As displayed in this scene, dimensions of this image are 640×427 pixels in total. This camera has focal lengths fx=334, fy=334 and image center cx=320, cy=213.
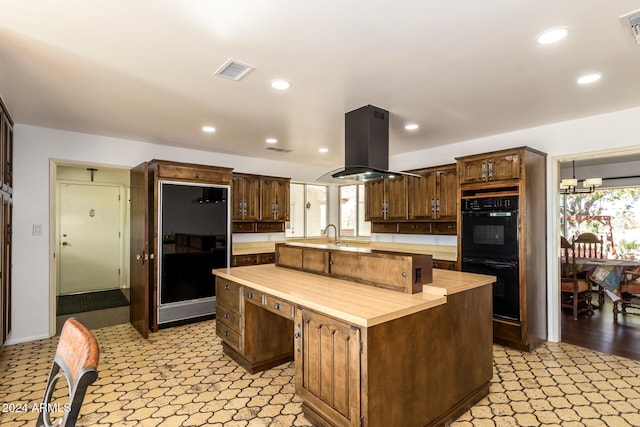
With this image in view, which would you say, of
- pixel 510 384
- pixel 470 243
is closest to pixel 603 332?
pixel 470 243

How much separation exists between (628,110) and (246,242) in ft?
17.8

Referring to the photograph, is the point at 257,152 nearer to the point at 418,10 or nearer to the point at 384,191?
the point at 384,191

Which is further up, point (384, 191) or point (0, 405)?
point (384, 191)

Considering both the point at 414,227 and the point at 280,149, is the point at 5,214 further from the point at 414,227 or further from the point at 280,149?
the point at 414,227

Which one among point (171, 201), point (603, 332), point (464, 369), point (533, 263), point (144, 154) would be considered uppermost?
point (144, 154)

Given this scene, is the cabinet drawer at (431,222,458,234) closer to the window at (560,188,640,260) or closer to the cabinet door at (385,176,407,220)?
the cabinet door at (385,176,407,220)

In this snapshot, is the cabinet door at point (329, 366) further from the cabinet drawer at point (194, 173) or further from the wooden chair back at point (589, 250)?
the wooden chair back at point (589, 250)

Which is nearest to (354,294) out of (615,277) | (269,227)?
(269,227)

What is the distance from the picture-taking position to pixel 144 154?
4.86 metres

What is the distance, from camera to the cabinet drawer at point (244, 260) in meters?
5.24

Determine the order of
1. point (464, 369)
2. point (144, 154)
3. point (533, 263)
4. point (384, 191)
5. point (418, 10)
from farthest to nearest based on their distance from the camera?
point (384, 191) → point (144, 154) → point (533, 263) → point (464, 369) → point (418, 10)

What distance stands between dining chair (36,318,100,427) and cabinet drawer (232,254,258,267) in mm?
3997

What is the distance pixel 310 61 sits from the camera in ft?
8.02

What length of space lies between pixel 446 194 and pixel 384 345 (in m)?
3.39
